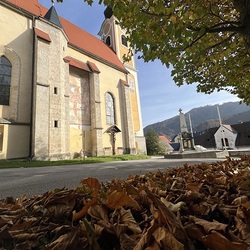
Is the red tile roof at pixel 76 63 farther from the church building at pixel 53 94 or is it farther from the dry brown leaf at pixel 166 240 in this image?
the dry brown leaf at pixel 166 240

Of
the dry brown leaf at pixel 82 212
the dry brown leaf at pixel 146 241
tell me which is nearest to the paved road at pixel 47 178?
the dry brown leaf at pixel 82 212

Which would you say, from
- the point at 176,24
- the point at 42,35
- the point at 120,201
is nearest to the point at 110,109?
the point at 42,35

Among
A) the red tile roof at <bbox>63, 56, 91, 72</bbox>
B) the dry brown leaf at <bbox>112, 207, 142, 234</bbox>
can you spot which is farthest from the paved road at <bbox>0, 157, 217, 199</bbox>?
the red tile roof at <bbox>63, 56, 91, 72</bbox>

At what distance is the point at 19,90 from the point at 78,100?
6.11 meters

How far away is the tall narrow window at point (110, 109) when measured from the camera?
74.5ft

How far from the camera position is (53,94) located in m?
16.4

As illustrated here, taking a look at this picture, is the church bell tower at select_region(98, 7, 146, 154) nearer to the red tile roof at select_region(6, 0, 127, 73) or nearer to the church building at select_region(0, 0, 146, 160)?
the red tile roof at select_region(6, 0, 127, 73)

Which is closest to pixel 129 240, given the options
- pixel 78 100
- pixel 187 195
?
pixel 187 195

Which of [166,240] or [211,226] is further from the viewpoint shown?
[211,226]

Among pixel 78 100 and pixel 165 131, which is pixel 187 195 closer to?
pixel 78 100

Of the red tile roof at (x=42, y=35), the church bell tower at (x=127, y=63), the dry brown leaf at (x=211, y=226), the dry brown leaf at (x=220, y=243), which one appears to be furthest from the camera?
the church bell tower at (x=127, y=63)

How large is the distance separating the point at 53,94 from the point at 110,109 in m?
8.33

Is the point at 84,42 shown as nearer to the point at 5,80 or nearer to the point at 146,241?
the point at 5,80

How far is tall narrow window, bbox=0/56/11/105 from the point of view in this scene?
47.7 ft
